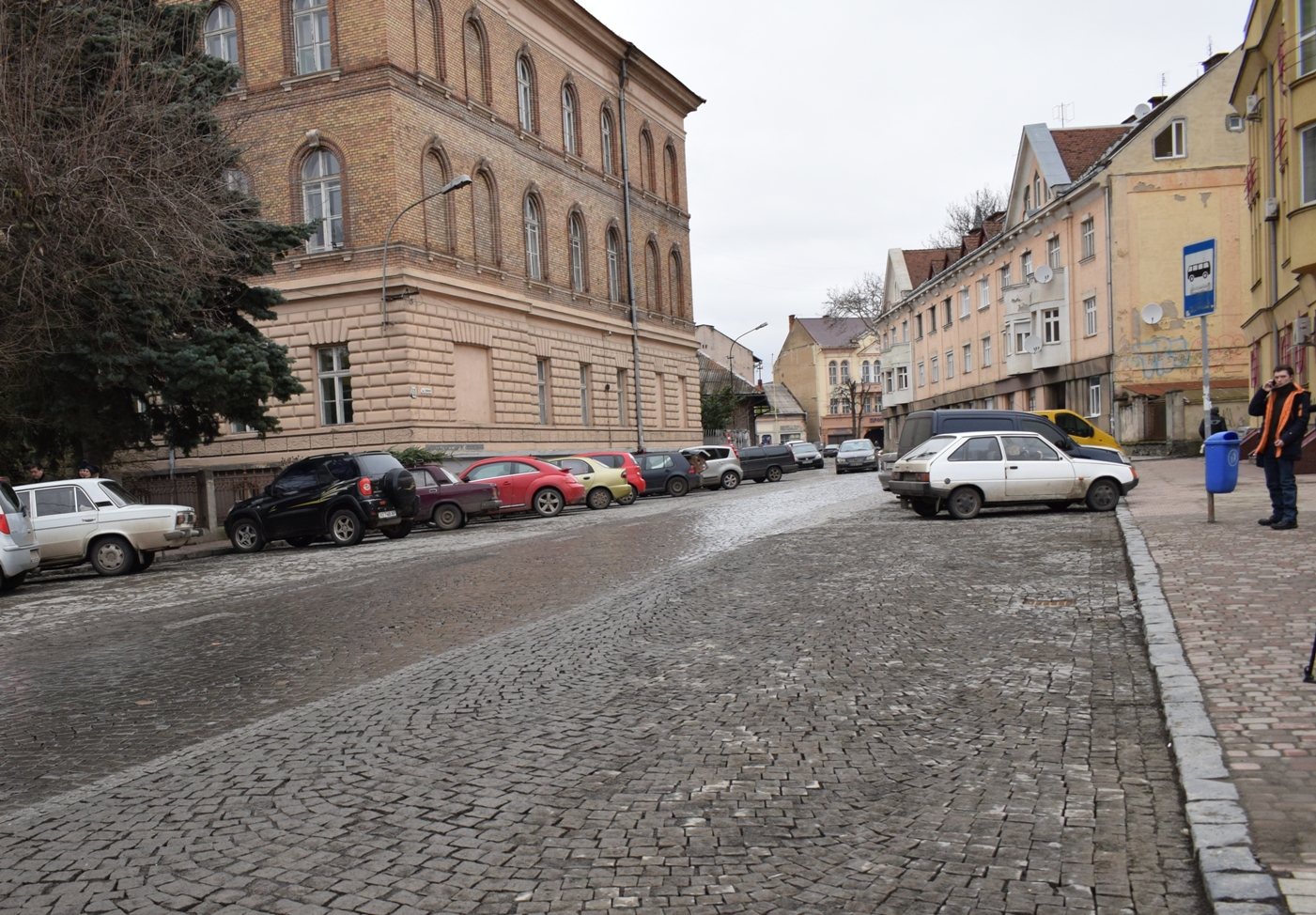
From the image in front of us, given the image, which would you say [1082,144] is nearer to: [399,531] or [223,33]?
[223,33]

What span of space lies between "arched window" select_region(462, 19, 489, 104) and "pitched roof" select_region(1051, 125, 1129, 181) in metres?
24.4

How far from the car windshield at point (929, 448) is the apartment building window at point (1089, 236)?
973 inches

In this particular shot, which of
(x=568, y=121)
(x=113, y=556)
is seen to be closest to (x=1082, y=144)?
(x=568, y=121)

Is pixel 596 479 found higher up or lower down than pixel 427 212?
lower down

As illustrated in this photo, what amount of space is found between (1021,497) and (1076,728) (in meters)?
13.1

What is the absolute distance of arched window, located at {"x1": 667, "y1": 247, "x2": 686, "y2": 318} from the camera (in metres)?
50.9

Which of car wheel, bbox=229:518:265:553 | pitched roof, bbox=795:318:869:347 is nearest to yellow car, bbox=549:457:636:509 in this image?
car wheel, bbox=229:518:265:553

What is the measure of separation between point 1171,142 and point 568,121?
21580 millimetres

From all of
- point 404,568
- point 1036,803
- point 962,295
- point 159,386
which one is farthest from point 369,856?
point 962,295

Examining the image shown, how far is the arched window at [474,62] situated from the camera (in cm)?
3469

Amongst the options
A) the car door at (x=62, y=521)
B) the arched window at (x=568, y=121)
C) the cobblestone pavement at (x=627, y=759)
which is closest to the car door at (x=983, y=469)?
the cobblestone pavement at (x=627, y=759)

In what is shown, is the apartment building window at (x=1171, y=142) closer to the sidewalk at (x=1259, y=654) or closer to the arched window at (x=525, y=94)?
the arched window at (x=525, y=94)

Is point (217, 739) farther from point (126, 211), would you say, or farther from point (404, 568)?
point (126, 211)

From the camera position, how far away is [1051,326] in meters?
44.8
